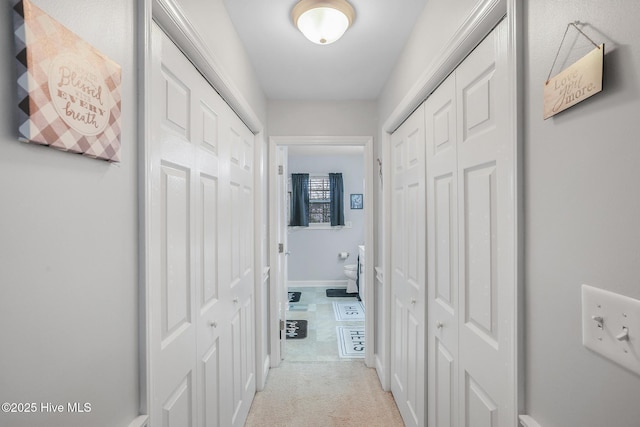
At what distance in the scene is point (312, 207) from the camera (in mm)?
5551

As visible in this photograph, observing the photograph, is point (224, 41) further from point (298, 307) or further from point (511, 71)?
point (298, 307)

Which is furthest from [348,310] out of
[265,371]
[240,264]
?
[240,264]

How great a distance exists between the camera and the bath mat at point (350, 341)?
2941 millimetres

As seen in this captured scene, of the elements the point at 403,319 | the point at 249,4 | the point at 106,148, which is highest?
the point at 249,4

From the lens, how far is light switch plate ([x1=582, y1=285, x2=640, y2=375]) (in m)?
0.53

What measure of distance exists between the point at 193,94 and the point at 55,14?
67 centimetres

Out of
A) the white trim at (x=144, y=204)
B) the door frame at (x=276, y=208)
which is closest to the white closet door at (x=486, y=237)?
the white trim at (x=144, y=204)

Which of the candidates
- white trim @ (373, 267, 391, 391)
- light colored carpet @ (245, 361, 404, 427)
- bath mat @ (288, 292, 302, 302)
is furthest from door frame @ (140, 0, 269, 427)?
bath mat @ (288, 292, 302, 302)

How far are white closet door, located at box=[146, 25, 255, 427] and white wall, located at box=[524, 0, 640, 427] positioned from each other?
39.3 inches

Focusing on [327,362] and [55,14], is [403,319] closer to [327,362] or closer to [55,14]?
[327,362]

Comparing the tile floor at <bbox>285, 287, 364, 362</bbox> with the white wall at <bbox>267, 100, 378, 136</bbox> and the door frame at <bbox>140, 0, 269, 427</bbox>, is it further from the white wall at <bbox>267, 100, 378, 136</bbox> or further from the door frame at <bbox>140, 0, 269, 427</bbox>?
the door frame at <bbox>140, 0, 269, 427</bbox>

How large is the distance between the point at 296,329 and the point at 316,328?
0.24 m

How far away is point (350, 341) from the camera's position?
3205 mm

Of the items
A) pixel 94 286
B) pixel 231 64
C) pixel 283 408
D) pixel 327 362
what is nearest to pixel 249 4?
pixel 231 64
